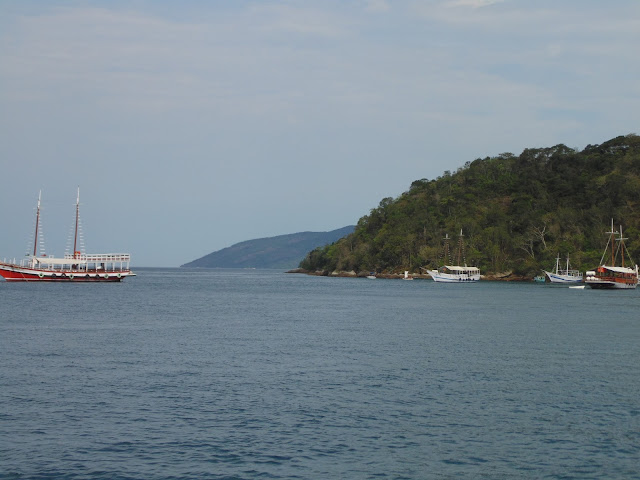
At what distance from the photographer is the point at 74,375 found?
2975 centimetres

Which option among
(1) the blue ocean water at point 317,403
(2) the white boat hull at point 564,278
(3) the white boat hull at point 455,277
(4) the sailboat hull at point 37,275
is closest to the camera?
(1) the blue ocean water at point 317,403

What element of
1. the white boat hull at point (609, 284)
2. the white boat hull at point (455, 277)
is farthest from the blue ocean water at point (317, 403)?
the white boat hull at point (455, 277)

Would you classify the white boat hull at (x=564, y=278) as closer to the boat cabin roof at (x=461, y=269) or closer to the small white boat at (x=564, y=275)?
the small white boat at (x=564, y=275)

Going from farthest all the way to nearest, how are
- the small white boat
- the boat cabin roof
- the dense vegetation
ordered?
the dense vegetation
the boat cabin roof
the small white boat

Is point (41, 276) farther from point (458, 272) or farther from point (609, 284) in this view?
point (609, 284)

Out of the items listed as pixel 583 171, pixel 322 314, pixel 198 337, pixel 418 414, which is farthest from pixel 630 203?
pixel 418 414

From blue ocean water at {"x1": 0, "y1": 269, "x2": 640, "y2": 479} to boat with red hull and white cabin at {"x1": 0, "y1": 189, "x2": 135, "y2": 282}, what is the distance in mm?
83210

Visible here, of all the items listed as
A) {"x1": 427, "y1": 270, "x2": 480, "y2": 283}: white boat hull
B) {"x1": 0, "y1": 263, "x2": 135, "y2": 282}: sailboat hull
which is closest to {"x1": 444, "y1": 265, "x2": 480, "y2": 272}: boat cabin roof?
{"x1": 427, "y1": 270, "x2": 480, "y2": 283}: white boat hull

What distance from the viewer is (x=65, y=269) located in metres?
133

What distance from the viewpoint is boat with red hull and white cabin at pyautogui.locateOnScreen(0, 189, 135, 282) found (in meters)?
127

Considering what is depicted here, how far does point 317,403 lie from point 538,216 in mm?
156836

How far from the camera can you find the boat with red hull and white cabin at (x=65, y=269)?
12700 cm

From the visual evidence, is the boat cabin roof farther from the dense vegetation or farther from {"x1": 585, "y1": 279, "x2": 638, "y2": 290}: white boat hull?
{"x1": 585, "y1": 279, "x2": 638, "y2": 290}: white boat hull

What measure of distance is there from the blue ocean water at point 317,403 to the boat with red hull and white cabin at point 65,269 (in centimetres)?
8321
